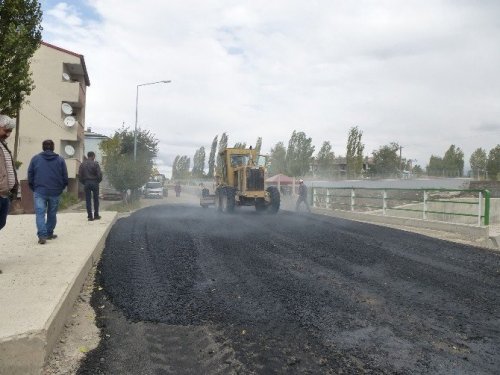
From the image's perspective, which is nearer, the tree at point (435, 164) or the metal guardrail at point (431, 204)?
the metal guardrail at point (431, 204)

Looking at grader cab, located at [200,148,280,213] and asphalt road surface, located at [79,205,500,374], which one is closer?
asphalt road surface, located at [79,205,500,374]

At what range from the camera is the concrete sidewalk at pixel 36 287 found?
2.84m

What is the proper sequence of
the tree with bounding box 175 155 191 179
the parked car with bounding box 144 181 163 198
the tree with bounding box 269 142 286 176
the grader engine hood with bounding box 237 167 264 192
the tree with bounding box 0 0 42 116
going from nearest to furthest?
the tree with bounding box 0 0 42 116 → the grader engine hood with bounding box 237 167 264 192 → the parked car with bounding box 144 181 163 198 → the tree with bounding box 269 142 286 176 → the tree with bounding box 175 155 191 179

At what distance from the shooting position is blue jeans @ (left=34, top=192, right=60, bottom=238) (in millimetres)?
6734

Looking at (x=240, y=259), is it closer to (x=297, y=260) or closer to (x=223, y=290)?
(x=297, y=260)

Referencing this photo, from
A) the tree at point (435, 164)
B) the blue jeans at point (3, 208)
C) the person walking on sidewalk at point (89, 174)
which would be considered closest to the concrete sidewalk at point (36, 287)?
the blue jeans at point (3, 208)

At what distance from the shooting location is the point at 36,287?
4133 millimetres

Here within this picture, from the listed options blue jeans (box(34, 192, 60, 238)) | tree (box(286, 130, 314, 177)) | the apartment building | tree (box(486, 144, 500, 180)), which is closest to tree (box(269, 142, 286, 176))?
tree (box(286, 130, 314, 177))

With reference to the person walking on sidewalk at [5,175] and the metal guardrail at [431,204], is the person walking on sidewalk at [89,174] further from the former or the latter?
the metal guardrail at [431,204]

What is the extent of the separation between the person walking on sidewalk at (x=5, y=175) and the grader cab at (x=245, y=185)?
39.5 feet

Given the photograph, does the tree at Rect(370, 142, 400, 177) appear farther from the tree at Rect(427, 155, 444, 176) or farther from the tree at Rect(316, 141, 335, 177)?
the tree at Rect(427, 155, 444, 176)

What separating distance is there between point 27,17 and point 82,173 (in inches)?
292

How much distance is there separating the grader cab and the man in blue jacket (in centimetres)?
1010

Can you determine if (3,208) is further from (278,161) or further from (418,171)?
(418,171)
